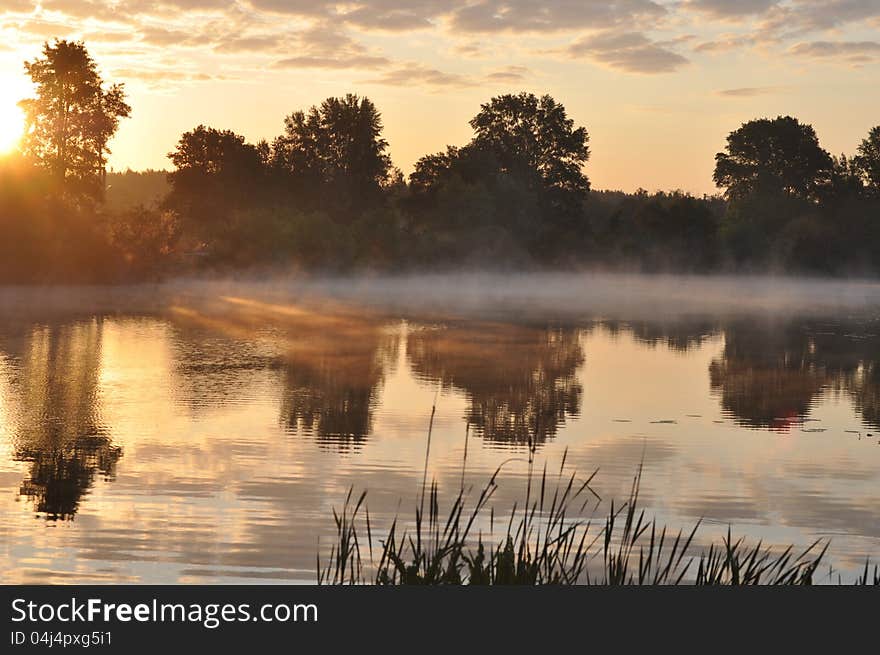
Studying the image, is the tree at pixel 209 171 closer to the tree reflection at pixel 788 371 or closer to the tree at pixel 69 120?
the tree at pixel 69 120

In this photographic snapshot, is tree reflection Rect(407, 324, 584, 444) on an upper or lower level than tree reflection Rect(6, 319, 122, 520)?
upper

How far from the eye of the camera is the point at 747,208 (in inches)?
3964

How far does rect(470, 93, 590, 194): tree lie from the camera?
105 meters

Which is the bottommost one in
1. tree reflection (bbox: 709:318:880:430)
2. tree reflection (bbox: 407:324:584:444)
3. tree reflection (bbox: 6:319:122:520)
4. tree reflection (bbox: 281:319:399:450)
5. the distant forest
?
tree reflection (bbox: 6:319:122:520)

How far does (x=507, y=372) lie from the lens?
25.8 metres

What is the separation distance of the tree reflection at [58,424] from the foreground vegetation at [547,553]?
117 inches

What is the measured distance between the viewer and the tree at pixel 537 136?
105 meters

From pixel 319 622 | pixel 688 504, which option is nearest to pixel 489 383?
pixel 688 504

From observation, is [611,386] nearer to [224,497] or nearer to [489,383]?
[489,383]

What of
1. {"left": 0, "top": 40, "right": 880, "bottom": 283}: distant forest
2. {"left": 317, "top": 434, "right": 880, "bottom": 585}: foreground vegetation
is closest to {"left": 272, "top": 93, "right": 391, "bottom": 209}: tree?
{"left": 0, "top": 40, "right": 880, "bottom": 283}: distant forest

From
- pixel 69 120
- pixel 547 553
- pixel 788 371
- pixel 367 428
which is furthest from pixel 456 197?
pixel 547 553

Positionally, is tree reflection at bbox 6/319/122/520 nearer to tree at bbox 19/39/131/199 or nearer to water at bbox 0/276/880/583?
water at bbox 0/276/880/583

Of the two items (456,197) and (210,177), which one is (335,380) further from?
(210,177)

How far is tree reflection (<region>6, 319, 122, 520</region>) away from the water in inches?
2.3
